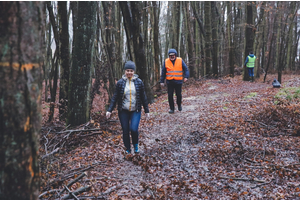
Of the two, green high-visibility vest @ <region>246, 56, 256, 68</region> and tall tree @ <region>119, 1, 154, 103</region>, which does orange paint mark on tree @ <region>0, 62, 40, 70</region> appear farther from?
green high-visibility vest @ <region>246, 56, 256, 68</region>

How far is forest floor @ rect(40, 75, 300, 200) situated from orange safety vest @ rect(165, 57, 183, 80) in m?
1.42

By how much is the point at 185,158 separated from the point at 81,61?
3.79m

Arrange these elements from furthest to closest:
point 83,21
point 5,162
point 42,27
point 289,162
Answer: point 83,21
point 289,162
point 42,27
point 5,162

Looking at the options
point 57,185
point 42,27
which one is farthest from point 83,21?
point 42,27

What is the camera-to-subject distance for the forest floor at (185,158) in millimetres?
3779

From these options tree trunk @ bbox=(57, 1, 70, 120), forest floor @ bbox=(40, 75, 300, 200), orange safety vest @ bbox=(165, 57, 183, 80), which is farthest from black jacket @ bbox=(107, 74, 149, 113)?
tree trunk @ bbox=(57, 1, 70, 120)

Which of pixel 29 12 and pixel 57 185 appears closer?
pixel 29 12

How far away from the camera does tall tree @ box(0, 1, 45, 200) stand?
60.7 inches

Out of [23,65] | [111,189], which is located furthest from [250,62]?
[23,65]

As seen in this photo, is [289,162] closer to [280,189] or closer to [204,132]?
[280,189]

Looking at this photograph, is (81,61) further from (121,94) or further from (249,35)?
(249,35)

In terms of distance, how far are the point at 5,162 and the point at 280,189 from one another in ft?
12.5

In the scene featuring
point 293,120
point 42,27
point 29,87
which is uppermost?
point 42,27

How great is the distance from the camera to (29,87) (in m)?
1.65
